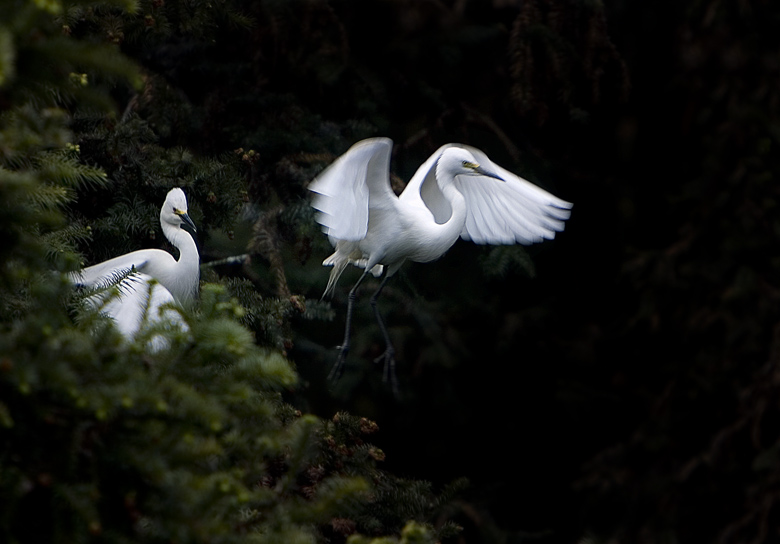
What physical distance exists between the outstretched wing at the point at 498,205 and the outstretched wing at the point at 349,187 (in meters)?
0.33

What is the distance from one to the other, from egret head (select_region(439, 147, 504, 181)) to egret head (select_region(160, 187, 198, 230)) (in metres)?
0.62

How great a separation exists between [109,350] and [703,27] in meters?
2.99

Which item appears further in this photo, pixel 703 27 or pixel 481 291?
pixel 703 27

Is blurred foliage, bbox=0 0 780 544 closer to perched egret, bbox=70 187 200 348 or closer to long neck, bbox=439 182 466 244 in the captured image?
perched egret, bbox=70 187 200 348

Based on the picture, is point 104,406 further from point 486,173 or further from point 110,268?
point 486,173

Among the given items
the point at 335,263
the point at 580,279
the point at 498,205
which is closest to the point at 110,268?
the point at 335,263

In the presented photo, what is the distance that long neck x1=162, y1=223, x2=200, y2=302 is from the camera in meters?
1.74

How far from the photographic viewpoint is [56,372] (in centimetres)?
62

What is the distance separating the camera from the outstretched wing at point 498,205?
1.84 m

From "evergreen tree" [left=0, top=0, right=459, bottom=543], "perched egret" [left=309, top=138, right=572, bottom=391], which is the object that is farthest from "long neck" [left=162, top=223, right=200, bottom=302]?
"evergreen tree" [left=0, top=0, right=459, bottom=543]

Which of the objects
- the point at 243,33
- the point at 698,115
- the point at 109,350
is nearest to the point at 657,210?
the point at 698,115

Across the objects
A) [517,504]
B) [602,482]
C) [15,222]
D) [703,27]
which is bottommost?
[517,504]

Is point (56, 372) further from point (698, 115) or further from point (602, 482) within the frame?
point (698, 115)

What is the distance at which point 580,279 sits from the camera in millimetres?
3225
